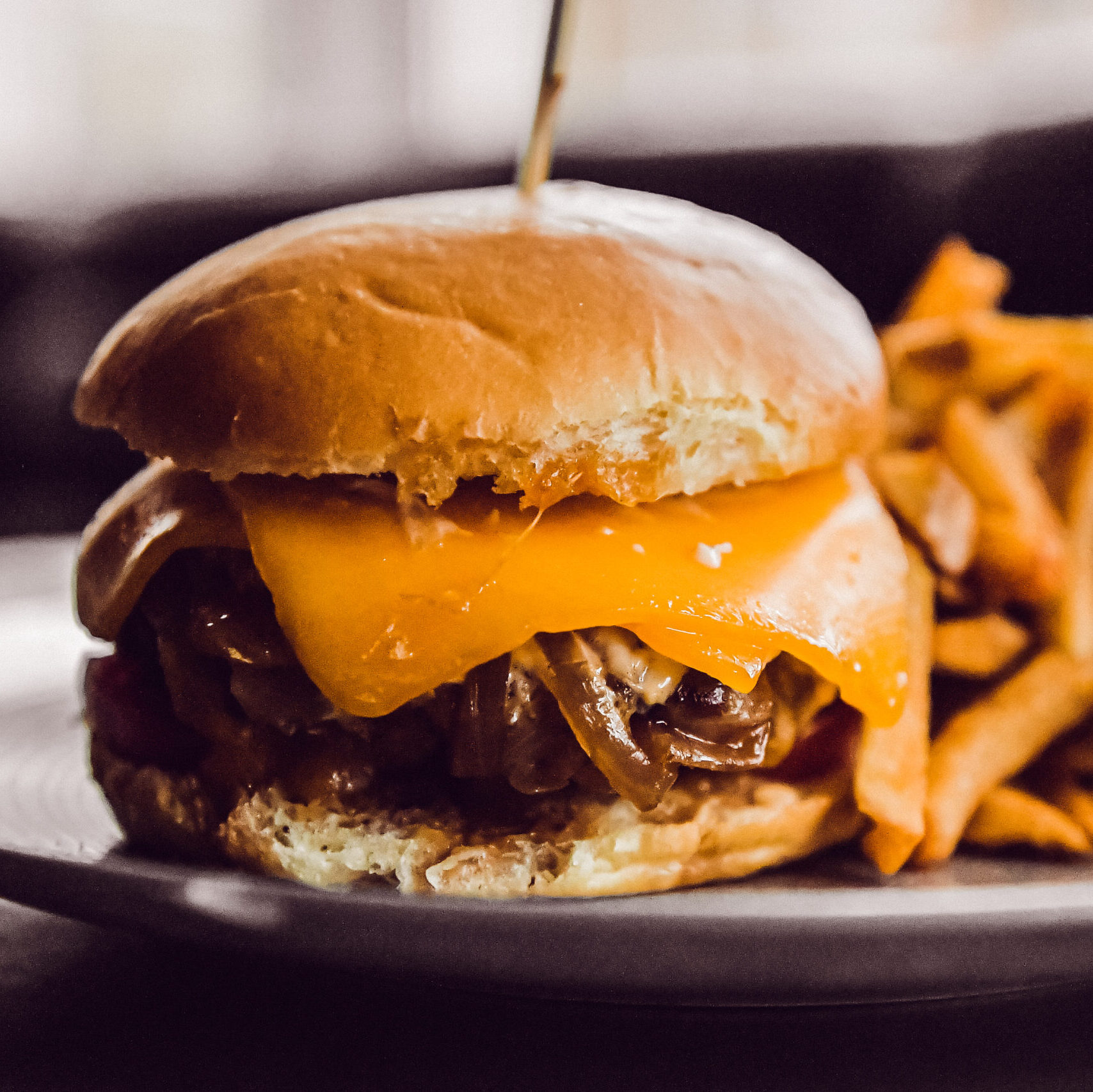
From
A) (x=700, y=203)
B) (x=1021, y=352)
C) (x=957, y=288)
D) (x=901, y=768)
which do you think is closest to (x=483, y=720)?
(x=901, y=768)

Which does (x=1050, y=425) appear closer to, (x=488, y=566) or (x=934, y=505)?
(x=934, y=505)

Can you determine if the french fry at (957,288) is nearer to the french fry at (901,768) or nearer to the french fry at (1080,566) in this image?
the french fry at (1080,566)

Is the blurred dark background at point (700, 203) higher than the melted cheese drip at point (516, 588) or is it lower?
lower

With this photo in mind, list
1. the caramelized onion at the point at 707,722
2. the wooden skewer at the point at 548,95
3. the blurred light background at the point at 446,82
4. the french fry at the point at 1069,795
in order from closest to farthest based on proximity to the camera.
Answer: the caramelized onion at the point at 707,722 < the wooden skewer at the point at 548,95 < the french fry at the point at 1069,795 < the blurred light background at the point at 446,82

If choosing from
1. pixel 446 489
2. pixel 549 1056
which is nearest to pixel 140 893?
pixel 549 1056

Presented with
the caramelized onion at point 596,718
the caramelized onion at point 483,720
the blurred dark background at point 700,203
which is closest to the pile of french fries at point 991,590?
the caramelized onion at point 596,718

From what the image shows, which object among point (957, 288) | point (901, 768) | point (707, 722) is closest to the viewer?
point (707, 722)

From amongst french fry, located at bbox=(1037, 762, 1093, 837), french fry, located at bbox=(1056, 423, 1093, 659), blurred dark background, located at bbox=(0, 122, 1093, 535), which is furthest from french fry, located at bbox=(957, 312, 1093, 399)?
blurred dark background, located at bbox=(0, 122, 1093, 535)
